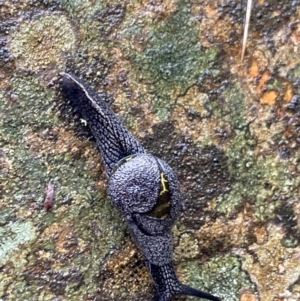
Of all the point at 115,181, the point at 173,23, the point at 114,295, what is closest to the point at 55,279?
the point at 114,295

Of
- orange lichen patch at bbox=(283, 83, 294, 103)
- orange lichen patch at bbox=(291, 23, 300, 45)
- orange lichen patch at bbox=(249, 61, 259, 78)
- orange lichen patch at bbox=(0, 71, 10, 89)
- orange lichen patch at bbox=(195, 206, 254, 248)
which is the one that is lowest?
orange lichen patch at bbox=(195, 206, 254, 248)

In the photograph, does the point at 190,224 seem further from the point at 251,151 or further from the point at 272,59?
the point at 272,59

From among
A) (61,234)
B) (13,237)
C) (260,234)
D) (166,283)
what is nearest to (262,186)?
(260,234)

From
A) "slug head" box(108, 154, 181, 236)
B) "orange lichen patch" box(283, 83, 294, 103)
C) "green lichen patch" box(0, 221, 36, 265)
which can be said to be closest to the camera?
"slug head" box(108, 154, 181, 236)

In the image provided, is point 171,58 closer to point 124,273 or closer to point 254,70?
point 254,70

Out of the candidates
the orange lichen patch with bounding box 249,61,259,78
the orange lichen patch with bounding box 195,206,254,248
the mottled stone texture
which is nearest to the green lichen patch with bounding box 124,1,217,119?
the mottled stone texture

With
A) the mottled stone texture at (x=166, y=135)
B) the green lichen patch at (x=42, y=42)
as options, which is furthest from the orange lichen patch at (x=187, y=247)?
the green lichen patch at (x=42, y=42)

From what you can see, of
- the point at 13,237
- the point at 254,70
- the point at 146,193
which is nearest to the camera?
the point at 146,193

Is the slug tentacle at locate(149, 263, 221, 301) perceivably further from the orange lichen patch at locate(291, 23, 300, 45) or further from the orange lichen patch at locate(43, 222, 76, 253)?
the orange lichen patch at locate(291, 23, 300, 45)
